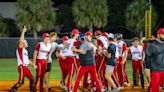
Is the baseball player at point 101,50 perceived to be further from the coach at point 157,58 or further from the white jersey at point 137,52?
the coach at point 157,58

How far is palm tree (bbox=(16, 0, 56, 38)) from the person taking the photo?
156ft

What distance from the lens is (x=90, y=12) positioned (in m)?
48.2

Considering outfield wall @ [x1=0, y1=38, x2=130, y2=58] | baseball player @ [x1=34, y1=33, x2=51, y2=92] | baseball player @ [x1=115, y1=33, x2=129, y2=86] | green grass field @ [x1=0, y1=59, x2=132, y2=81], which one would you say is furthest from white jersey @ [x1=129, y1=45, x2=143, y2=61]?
outfield wall @ [x1=0, y1=38, x2=130, y2=58]

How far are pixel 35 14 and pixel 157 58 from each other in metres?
36.3

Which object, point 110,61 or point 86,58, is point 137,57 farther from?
point 86,58

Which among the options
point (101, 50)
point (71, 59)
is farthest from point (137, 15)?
point (101, 50)

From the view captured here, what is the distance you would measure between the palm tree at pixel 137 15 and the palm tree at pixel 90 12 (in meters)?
2.40

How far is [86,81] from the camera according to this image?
52.4ft

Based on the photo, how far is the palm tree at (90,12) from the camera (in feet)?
157

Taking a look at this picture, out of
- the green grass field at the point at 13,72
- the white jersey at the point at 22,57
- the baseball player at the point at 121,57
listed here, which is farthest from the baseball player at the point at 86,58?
the green grass field at the point at 13,72

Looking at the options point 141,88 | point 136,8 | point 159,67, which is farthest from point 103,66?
point 136,8

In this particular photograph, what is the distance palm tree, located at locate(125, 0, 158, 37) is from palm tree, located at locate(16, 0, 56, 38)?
7390mm

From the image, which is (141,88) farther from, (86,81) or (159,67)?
(159,67)

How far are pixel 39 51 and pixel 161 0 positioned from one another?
37.4 metres
